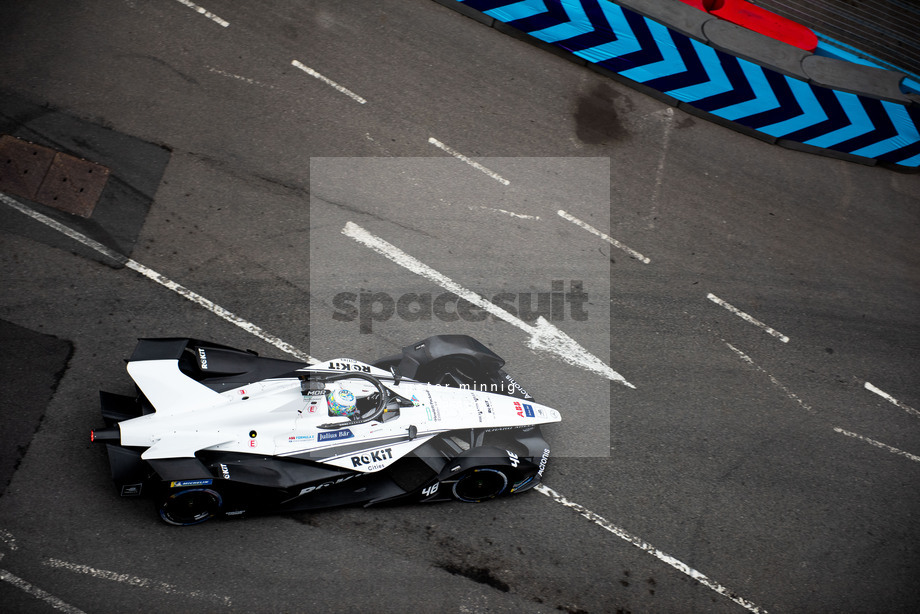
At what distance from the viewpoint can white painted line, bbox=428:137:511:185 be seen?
1112 centimetres

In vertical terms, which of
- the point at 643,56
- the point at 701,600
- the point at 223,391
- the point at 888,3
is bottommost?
the point at 701,600

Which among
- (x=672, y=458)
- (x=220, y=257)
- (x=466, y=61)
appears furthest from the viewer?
(x=466, y=61)

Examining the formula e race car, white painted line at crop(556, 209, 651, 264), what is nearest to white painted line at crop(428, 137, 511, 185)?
white painted line at crop(556, 209, 651, 264)

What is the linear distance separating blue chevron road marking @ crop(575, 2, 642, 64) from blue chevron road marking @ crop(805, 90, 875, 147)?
393 cm

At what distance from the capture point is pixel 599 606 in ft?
25.5

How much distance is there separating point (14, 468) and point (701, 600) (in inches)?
336

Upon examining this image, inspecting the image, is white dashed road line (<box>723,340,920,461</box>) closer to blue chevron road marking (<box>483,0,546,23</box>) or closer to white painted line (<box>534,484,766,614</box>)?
white painted line (<box>534,484,766,614</box>)

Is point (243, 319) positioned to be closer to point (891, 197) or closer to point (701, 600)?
point (701, 600)

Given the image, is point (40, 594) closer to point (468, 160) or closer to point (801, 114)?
point (468, 160)

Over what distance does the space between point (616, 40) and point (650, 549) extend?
30.1ft

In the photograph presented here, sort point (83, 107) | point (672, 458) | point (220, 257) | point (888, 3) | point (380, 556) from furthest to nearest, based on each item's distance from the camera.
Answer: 1. point (888, 3)
2. point (83, 107)
3. point (220, 257)
4. point (672, 458)
5. point (380, 556)

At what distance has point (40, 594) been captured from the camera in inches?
277

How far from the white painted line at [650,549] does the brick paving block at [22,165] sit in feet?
28.7

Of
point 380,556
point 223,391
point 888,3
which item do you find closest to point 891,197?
point 888,3
